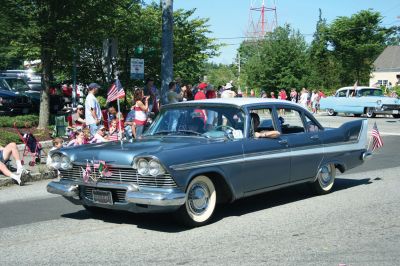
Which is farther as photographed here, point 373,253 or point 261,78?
point 261,78

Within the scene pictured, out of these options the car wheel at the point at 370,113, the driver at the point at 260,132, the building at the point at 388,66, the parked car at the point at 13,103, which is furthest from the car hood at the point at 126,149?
the building at the point at 388,66

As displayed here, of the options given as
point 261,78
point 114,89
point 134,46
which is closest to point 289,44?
point 261,78

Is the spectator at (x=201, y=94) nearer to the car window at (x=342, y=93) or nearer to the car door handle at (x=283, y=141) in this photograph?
the car door handle at (x=283, y=141)

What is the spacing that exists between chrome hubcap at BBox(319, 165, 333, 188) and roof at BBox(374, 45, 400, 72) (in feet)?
243

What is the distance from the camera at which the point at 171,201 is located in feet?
20.1

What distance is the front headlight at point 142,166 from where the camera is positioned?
6266mm

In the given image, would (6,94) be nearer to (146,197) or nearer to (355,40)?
(146,197)

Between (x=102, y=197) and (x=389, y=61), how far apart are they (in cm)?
8055

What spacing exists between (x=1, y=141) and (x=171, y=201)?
8.67 metres

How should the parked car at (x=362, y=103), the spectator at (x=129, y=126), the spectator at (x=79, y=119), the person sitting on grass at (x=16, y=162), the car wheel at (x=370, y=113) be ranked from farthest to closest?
1. the car wheel at (x=370, y=113)
2. the parked car at (x=362, y=103)
3. the spectator at (x=129, y=126)
4. the spectator at (x=79, y=119)
5. the person sitting on grass at (x=16, y=162)

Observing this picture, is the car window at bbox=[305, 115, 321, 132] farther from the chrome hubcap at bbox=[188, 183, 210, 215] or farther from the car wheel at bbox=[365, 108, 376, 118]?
the car wheel at bbox=[365, 108, 376, 118]

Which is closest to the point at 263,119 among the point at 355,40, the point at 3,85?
the point at 3,85

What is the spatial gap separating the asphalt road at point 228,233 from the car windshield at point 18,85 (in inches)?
677

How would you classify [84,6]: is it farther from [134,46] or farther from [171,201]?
[171,201]
